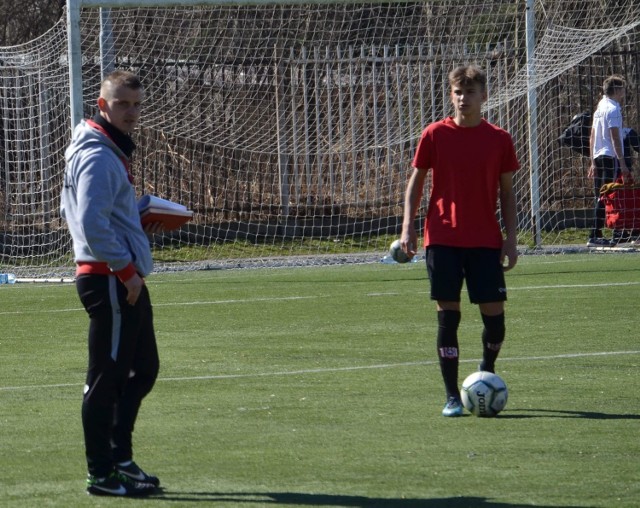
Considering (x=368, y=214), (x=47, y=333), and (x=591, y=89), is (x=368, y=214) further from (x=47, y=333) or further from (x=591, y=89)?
(x=47, y=333)

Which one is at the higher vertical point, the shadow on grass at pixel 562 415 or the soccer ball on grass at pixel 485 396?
the soccer ball on grass at pixel 485 396

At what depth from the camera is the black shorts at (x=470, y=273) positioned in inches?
300

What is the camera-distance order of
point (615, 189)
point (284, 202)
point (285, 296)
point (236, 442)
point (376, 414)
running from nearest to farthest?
point (236, 442) → point (376, 414) → point (285, 296) → point (615, 189) → point (284, 202)

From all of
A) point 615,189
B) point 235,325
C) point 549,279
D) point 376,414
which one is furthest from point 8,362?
point 615,189

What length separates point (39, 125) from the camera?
18.2m

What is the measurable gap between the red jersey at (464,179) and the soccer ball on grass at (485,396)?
0.76m

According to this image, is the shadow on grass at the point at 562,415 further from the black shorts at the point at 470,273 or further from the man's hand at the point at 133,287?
the man's hand at the point at 133,287

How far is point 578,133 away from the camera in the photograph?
760 inches

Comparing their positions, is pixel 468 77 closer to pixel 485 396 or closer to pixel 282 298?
pixel 485 396

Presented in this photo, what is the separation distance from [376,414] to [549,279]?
7.85 m

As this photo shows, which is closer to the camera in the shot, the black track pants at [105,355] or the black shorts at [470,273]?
the black track pants at [105,355]

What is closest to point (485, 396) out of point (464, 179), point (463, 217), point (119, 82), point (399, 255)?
point (463, 217)

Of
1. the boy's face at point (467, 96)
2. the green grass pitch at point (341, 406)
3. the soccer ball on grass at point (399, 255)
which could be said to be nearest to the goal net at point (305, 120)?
the green grass pitch at point (341, 406)

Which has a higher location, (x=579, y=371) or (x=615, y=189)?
(x=615, y=189)
